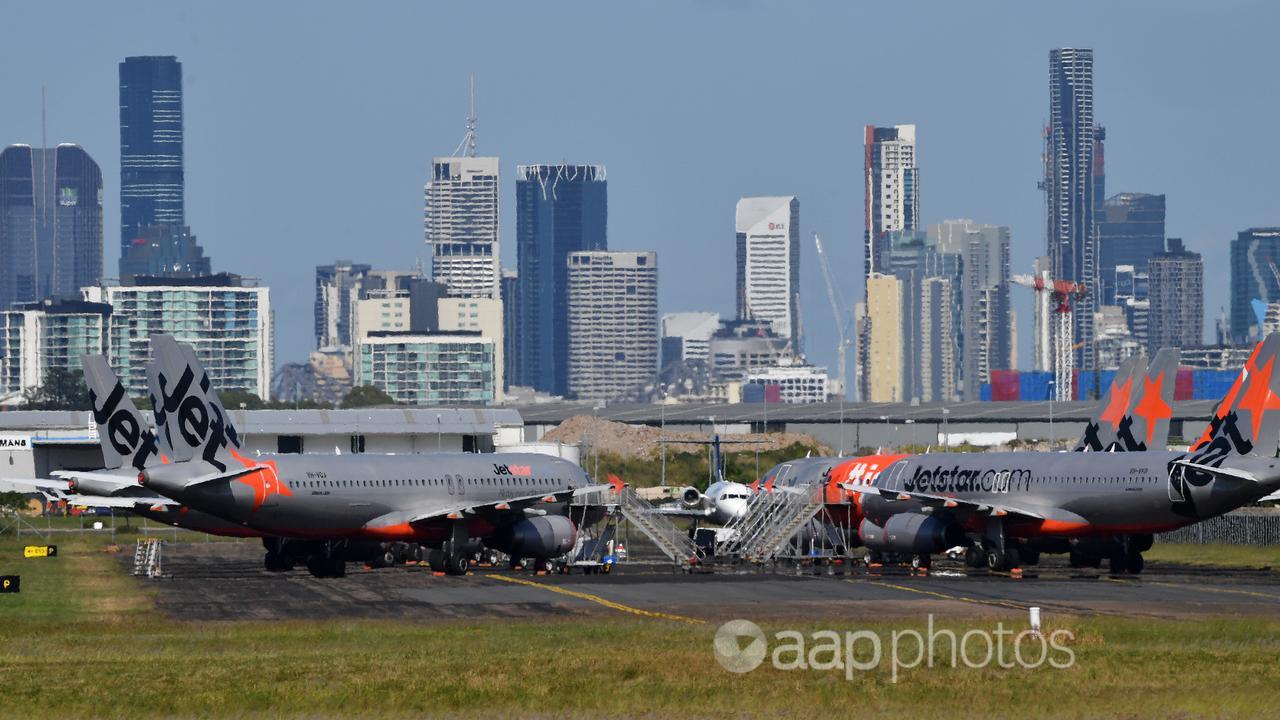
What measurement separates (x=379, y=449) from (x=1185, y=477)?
9103 cm

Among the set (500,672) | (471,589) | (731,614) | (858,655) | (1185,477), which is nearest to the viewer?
(500,672)

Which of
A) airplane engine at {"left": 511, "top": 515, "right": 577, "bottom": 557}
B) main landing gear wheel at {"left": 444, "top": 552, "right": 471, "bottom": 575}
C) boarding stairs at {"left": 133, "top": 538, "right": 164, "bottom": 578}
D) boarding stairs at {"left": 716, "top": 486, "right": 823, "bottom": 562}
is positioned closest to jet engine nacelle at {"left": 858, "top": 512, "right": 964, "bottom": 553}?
boarding stairs at {"left": 716, "top": 486, "right": 823, "bottom": 562}

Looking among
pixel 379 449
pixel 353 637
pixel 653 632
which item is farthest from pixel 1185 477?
pixel 379 449

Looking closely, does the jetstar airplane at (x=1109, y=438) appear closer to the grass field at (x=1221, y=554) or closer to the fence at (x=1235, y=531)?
the grass field at (x=1221, y=554)

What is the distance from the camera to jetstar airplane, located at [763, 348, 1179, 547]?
283 feet

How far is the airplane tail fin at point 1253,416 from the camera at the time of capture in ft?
236

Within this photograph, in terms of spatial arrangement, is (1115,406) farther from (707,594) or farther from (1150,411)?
(707,594)

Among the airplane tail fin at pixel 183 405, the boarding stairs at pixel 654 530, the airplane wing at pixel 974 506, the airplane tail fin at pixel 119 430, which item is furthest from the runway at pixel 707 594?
the airplane tail fin at pixel 119 430

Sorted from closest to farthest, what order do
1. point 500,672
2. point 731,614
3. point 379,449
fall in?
1. point 500,672
2. point 731,614
3. point 379,449

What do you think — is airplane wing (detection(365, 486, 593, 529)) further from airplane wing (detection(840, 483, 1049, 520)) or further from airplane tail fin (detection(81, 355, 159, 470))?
airplane wing (detection(840, 483, 1049, 520))

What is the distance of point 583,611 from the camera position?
5716cm

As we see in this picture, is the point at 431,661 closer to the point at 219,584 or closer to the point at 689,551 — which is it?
the point at 219,584

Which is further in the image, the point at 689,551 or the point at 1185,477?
the point at 689,551

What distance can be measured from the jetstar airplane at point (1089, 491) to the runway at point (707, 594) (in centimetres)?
127
